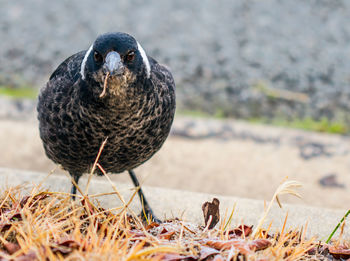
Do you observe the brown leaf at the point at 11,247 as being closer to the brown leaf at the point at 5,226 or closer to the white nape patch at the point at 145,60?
the brown leaf at the point at 5,226

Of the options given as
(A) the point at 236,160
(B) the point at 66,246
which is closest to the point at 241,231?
(B) the point at 66,246

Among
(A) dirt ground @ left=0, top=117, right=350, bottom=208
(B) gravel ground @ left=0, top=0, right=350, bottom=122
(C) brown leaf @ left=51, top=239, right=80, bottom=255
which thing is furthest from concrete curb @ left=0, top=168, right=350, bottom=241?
(B) gravel ground @ left=0, top=0, right=350, bottom=122

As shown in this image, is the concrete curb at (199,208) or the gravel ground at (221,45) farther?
the gravel ground at (221,45)

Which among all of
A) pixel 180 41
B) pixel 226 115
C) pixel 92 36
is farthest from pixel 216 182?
pixel 92 36

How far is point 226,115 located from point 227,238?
193 inches

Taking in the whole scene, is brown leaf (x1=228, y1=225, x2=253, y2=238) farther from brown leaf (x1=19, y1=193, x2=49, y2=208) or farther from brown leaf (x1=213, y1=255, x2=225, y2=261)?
brown leaf (x1=19, y1=193, x2=49, y2=208)

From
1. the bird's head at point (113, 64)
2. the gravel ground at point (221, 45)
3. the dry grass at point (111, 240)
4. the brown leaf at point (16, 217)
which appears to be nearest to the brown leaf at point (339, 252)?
the dry grass at point (111, 240)

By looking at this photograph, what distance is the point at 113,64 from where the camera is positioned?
6.56ft

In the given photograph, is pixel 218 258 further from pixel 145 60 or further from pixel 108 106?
pixel 145 60

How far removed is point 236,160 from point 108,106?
2.54 meters

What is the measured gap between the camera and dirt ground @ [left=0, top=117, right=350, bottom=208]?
4168mm

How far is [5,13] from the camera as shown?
9.00m

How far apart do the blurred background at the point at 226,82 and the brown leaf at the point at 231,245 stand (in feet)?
7.97

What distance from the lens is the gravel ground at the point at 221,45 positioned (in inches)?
277
